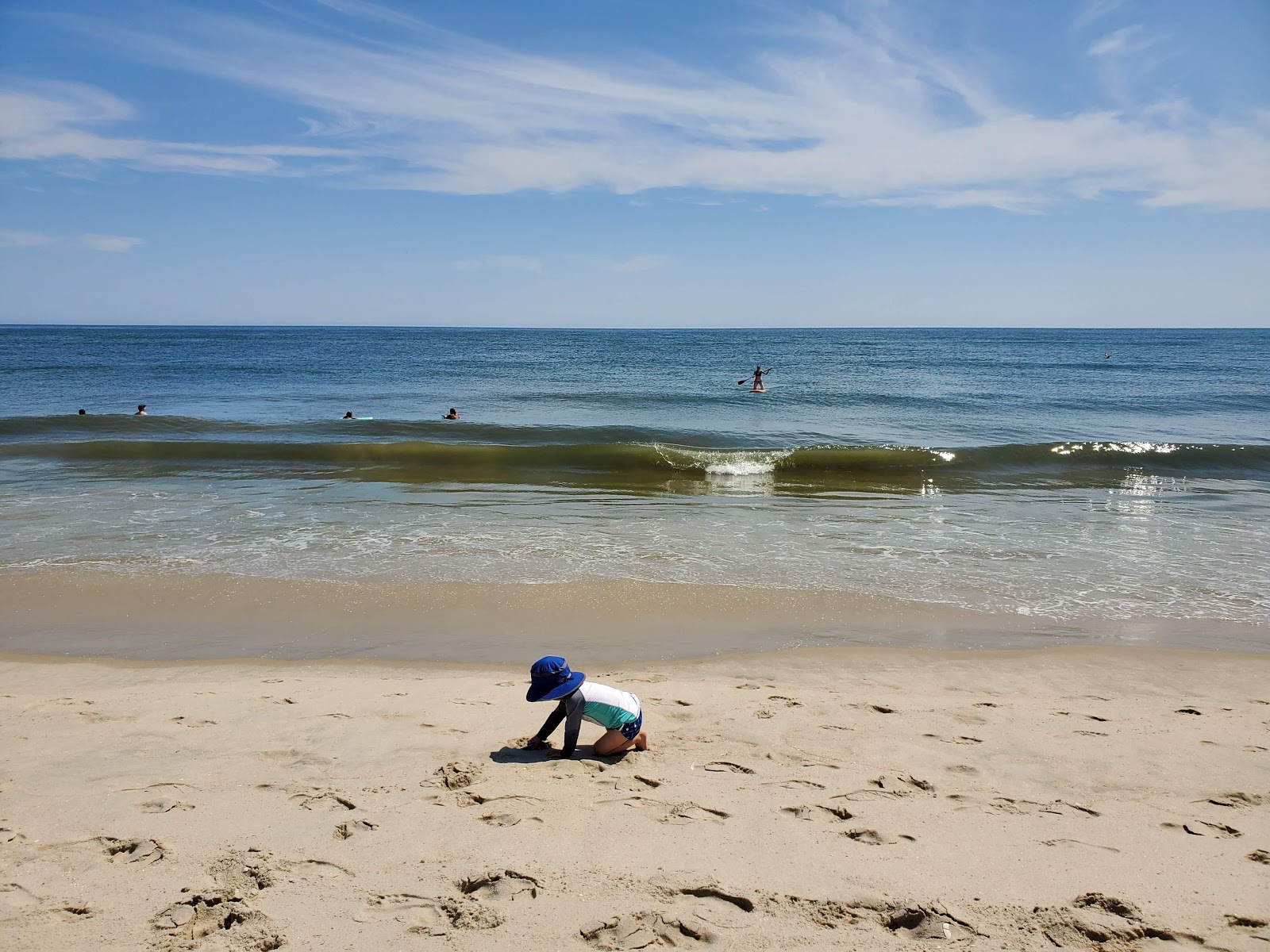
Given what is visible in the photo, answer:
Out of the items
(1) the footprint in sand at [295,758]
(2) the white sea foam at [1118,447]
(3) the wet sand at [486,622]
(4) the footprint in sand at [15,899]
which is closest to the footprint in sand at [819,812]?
(1) the footprint in sand at [295,758]

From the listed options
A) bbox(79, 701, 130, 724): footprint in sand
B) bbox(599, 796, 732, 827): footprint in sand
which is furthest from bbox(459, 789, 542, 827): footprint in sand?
bbox(79, 701, 130, 724): footprint in sand

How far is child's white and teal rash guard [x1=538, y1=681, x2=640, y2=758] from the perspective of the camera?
189 inches

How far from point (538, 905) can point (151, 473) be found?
51.1 ft

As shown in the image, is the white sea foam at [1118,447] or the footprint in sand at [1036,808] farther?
the white sea foam at [1118,447]

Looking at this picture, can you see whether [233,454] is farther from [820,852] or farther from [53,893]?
[820,852]

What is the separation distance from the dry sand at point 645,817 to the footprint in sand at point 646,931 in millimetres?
10

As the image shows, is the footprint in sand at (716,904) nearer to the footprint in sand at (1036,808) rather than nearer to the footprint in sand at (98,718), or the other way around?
the footprint in sand at (1036,808)

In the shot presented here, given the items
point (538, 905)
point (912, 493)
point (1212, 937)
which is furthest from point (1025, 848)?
point (912, 493)

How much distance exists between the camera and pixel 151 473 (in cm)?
1571

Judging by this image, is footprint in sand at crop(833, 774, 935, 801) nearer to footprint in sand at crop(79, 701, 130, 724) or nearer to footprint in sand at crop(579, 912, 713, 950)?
footprint in sand at crop(579, 912, 713, 950)

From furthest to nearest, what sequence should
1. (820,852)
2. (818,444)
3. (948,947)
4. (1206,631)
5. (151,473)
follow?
1. (818,444)
2. (151,473)
3. (1206,631)
4. (820,852)
5. (948,947)

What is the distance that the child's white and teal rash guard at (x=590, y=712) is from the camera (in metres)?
4.80

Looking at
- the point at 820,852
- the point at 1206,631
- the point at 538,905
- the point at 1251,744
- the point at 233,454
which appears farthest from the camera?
the point at 233,454

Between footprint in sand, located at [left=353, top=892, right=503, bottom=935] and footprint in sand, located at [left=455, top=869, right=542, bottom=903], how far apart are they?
7 centimetres
